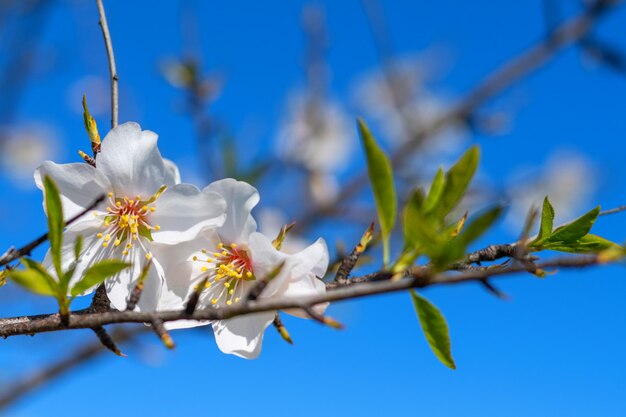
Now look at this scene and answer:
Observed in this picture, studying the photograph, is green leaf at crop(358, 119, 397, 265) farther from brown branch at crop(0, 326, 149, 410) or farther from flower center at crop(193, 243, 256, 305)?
brown branch at crop(0, 326, 149, 410)

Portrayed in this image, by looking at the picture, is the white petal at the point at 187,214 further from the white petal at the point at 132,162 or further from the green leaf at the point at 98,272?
the green leaf at the point at 98,272

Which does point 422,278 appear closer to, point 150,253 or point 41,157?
Result: point 150,253

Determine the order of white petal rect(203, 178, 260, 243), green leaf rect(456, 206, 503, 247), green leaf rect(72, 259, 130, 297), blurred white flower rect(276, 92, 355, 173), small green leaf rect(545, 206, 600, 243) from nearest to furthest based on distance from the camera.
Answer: green leaf rect(456, 206, 503, 247) < green leaf rect(72, 259, 130, 297) < small green leaf rect(545, 206, 600, 243) < white petal rect(203, 178, 260, 243) < blurred white flower rect(276, 92, 355, 173)

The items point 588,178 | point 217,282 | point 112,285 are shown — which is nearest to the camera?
point 112,285

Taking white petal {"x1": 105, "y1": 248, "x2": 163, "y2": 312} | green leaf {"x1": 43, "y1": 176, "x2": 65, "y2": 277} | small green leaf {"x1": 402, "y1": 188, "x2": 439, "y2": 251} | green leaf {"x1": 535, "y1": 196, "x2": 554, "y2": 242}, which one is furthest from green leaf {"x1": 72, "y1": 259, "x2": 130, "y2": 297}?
green leaf {"x1": 535, "y1": 196, "x2": 554, "y2": 242}

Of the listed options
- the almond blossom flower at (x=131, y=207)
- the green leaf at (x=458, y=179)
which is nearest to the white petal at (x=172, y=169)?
the almond blossom flower at (x=131, y=207)

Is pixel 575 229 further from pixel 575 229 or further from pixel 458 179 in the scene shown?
pixel 458 179

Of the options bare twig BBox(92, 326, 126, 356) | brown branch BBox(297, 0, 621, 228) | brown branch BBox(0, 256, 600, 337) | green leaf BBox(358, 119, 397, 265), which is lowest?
bare twig BBox(92, 326, 126, 356)

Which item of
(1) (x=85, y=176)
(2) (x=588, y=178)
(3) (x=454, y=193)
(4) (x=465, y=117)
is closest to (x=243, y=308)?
(3) (x=454, y=193)
